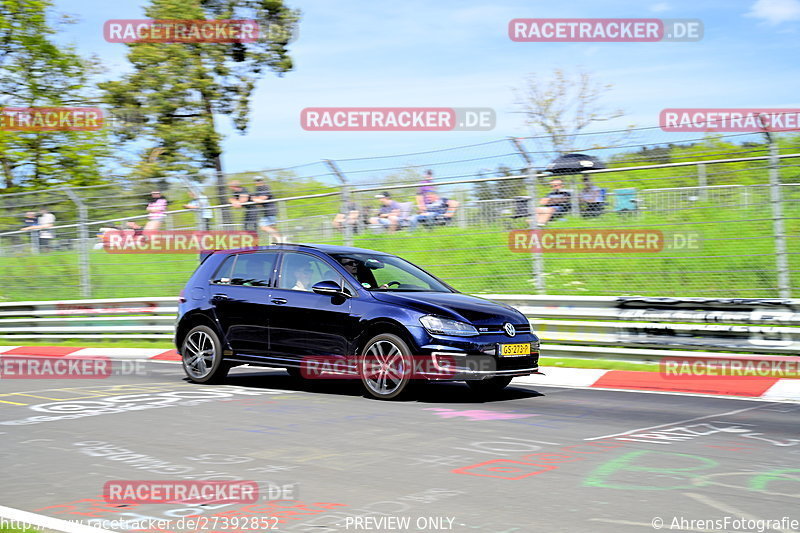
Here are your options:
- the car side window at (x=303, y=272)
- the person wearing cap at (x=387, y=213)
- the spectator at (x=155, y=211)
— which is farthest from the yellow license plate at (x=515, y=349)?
the spectator at (x=155, y=211)

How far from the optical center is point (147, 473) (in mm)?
6289

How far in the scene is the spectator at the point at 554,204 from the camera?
13.3 m

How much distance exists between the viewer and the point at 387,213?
15.2 metres

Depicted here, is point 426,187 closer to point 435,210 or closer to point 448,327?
point 435,210

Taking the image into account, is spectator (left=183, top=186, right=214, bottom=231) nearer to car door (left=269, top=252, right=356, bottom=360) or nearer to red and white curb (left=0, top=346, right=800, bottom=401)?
car door (left=269, top=252, right=356, bottom=360)

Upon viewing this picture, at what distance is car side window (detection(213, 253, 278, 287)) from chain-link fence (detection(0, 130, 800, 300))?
389 centimetres

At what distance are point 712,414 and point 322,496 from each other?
463 centimetres

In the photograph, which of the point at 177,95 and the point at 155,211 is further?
the point at 177,95

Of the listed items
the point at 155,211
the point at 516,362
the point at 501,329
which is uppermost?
the point at 155,211

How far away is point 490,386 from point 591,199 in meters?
3.71

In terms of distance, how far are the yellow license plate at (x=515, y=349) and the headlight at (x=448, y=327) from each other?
361mm

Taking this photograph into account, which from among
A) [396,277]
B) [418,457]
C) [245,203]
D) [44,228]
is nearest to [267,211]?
[245,203]

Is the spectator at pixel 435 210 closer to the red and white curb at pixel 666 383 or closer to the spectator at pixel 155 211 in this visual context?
the red and white curb at pixel 666 383

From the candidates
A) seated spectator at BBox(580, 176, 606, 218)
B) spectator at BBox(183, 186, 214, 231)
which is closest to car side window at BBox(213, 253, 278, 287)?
seated spectator at BBox(580, 176, 606, 218)
